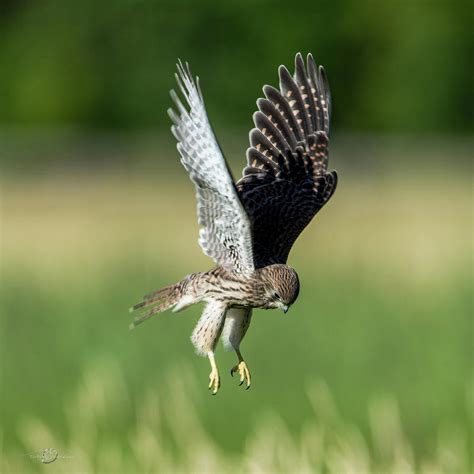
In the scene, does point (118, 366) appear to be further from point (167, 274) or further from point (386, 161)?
point (386, 161)

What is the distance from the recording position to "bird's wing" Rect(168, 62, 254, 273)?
12.7 ft

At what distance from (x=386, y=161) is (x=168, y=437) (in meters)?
27.1

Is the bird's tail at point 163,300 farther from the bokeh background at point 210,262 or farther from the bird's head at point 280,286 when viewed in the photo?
the bokeh background at point 210,262

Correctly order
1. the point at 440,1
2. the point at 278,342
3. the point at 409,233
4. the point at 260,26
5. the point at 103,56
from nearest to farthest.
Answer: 1. the point at 278,342
2. the point at 409,233
3. the point at 260,26
4. the point at 440,1
5. the point at 103,56

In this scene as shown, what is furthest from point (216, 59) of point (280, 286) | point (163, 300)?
point (280, 286)

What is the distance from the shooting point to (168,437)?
1078 cm

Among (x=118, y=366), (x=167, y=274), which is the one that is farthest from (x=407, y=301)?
(x=118, y=366)

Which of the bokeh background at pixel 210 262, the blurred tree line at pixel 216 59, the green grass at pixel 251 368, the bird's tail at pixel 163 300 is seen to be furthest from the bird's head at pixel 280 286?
the blurred tree line at pixel 216 59

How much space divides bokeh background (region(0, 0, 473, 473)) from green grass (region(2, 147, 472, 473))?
4 centimetres

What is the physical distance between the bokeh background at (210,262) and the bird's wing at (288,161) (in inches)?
58.1

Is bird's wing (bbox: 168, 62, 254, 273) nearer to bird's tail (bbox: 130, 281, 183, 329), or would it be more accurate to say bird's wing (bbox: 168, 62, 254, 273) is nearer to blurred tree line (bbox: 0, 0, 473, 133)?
bird's tail (bbox: 130, 281, 183, 329)

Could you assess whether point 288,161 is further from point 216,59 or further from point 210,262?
point 216,59

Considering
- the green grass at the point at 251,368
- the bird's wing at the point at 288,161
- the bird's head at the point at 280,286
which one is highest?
the bird's wing at the point at 288,161

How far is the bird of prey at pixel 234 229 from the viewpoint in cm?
391
